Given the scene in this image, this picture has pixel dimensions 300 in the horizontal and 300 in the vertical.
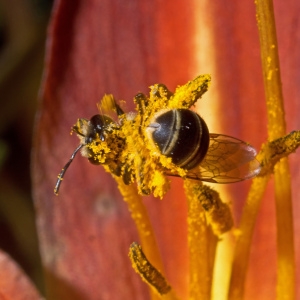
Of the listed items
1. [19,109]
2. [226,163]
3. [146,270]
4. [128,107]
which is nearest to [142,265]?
[146,270]

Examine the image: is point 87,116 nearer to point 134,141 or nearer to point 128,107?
point 128,107

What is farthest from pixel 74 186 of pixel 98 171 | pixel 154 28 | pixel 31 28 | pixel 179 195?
pixel 31 28

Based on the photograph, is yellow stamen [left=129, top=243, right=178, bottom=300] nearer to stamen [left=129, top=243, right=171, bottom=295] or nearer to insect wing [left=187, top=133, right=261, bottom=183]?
stamen [left=129, top=243, right=171, bottom=295]

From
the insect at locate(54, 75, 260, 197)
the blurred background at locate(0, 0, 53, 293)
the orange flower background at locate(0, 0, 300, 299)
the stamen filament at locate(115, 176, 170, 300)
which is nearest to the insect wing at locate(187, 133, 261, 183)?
the insect at locate(54, 75, 260, 197)

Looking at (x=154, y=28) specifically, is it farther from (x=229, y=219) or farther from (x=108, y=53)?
(x=229, y=219)

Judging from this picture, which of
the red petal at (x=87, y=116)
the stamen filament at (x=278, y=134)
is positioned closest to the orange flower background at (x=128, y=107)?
the red petal at (x=87, y=116)
